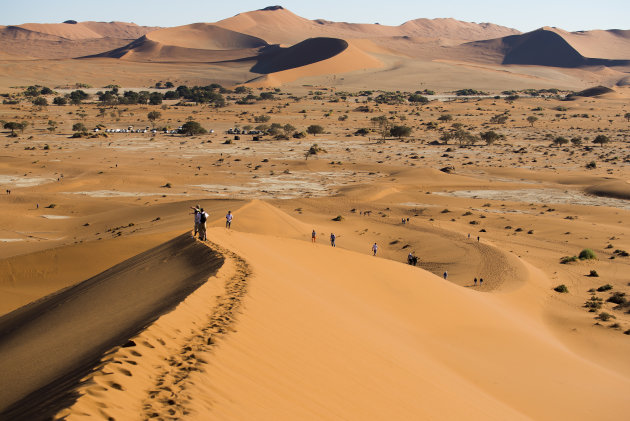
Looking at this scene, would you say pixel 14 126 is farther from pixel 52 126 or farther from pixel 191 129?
pixel 191 129

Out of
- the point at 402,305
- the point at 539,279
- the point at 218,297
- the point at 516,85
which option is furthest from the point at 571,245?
the point at 516,85

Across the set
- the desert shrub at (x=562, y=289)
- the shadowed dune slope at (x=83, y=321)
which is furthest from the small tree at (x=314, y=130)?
the shadowed dune slope at (x=83, y=321)

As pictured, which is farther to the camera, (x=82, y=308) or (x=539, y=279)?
(x=539, y=279)

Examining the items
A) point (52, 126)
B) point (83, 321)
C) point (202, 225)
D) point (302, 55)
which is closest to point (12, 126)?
point (52, 126)

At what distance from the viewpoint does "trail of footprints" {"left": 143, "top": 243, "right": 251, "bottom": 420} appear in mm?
6000

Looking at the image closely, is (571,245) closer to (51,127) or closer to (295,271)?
(295,271)

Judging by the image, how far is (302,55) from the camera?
185375 mm

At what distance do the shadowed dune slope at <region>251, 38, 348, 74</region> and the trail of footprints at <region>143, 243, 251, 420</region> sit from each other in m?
172

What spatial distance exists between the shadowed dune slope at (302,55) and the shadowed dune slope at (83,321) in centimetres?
16773

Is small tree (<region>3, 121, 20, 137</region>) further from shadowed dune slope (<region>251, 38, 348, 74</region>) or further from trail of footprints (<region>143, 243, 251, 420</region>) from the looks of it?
shadowed dune slope (<region>251, 38, 348, 74</region>)

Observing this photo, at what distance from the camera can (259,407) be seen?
21.7ft

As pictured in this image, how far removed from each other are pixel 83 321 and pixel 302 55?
598 ft

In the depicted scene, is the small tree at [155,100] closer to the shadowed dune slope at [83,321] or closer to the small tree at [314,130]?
the small tree at [314,130]

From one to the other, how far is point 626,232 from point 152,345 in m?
31.5
